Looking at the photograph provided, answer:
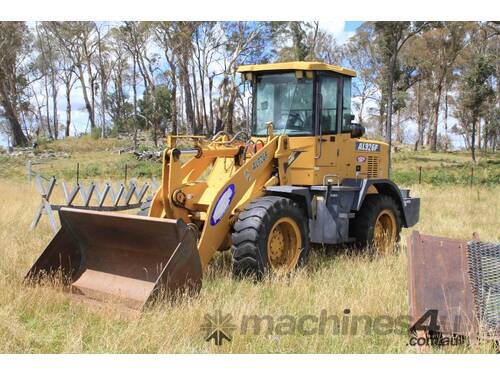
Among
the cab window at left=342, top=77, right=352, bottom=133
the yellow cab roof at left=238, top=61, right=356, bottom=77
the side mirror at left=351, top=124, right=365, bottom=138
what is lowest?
the side mirror at left=351, top=124, right=365, bottom=138

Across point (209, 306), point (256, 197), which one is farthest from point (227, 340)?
point (256, 197)

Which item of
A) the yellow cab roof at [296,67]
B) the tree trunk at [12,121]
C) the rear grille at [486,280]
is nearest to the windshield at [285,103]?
the yellow cab roof at [296,67]

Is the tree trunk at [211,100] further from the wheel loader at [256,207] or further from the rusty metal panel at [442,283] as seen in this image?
the rusty metal panel at [442,283]

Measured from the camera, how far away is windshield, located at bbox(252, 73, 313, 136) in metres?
7.61

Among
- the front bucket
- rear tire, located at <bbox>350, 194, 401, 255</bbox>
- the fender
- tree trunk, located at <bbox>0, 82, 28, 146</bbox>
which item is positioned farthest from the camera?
tree trunk, located at <bbox>0, 82, 28, 146</bbox>

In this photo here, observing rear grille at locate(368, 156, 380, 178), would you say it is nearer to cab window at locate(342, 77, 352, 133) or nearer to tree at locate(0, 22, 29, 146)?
cab window at locate(342, 77, 352, 133)

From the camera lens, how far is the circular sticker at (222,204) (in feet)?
20.4

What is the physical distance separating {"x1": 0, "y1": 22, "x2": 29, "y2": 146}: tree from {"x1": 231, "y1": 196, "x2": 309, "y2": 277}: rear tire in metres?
33.9

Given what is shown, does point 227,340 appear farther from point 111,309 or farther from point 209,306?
point 111,309

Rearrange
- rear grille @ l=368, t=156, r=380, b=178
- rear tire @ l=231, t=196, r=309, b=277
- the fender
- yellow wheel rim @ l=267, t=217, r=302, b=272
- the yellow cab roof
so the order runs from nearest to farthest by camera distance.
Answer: rear tire @ l=231, t=196, r=309, b=277, yellow wheel rim @ l=267, t=217, r=302, b=272, the yellow cab roof, the fender, rear grille @ l=368, t=156, r=380, b=178

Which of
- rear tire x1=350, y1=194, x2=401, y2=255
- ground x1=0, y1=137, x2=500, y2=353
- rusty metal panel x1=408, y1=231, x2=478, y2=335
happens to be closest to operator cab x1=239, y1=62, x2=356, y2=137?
rear tire x1=350, y1=194, x2=401, y2=255

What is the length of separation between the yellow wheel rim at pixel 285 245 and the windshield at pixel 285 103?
154 centimetres

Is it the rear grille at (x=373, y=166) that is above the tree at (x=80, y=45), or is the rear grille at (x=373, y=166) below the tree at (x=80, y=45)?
below

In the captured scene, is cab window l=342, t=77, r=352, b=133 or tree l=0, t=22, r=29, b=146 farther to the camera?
tree l=0, t=22, r=29, b=146
